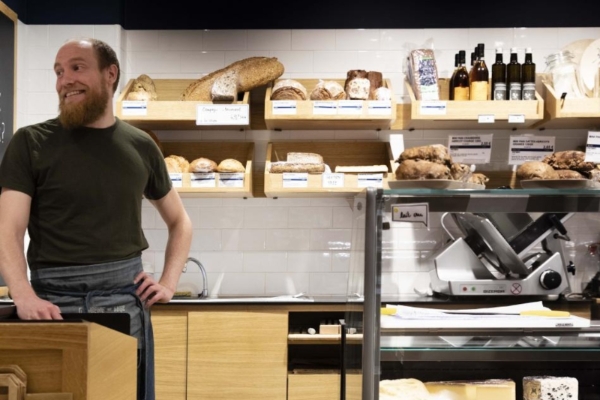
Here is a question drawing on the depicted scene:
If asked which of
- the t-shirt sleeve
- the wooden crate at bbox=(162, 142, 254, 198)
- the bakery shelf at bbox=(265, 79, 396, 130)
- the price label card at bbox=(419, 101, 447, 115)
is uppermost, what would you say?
the price label card at bbox=(419, 101, 447, 115)

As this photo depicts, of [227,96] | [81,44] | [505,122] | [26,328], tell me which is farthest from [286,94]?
[26,328]

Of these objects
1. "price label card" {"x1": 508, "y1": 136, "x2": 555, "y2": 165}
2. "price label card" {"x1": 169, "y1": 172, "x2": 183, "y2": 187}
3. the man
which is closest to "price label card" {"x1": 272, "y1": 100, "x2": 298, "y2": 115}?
"price label card" {"x1": 169, "y1": 172, "x2": 183, "y2": 187}

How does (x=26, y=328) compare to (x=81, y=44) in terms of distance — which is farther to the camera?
(x=81, y=44)

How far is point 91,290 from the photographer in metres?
2.47

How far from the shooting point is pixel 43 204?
247 cm

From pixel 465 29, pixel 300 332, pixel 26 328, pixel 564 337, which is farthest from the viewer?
pixel 465 29

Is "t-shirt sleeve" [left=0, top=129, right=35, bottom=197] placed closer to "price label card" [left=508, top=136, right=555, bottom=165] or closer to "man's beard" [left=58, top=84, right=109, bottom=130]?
"man's beard" [left=58, top=84, right=109, bottom=130]

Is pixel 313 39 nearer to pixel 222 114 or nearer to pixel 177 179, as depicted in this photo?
pixel 222 114

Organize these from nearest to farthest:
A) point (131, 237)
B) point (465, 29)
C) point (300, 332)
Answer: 1. point (131, 237)
2. point (300, 332)
3. point (465, 29)

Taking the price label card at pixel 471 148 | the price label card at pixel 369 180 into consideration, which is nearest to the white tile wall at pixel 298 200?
the price label card at pixel 471 148

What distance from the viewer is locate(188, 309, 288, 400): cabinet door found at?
448 centimetres

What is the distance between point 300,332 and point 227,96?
1.44 m

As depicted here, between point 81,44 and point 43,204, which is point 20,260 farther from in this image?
point 81,44

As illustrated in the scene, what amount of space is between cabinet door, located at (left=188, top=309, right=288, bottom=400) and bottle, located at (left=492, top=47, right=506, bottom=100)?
182cm
